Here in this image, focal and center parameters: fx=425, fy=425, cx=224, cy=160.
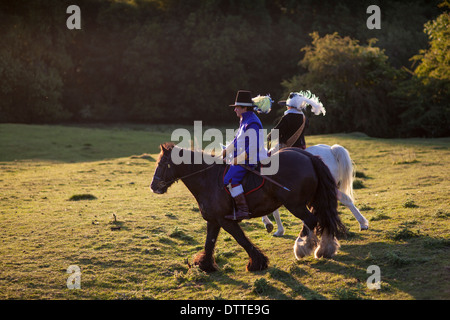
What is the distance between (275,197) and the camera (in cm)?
725

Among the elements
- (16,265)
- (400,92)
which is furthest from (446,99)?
(16,265)

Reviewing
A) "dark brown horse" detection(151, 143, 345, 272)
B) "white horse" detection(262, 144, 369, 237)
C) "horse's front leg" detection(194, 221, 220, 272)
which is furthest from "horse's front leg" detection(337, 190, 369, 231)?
"horse's front leg" detection(194, 221, 220, 272)

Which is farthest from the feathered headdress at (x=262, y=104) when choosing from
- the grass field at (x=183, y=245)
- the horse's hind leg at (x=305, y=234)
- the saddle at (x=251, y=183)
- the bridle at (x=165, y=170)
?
the grass field at (x=183, y=245)

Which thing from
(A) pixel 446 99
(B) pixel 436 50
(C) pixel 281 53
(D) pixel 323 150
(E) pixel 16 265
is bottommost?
(E) pixel 16 265

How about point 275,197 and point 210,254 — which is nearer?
point 275,197

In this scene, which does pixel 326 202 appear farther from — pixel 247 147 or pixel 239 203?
pixel 247 147

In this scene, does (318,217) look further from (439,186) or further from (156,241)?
(439,186)

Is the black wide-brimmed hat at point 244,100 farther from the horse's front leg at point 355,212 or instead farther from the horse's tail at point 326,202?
the horse's front leg at point 355,212

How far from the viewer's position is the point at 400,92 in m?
29.3

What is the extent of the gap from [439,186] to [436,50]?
17.3 meters

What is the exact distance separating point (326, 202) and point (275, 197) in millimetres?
868

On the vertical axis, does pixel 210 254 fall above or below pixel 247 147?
below

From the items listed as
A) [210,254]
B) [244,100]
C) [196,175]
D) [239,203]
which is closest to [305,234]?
[239,203]

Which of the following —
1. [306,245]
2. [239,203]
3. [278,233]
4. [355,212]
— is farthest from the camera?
[278,233]
